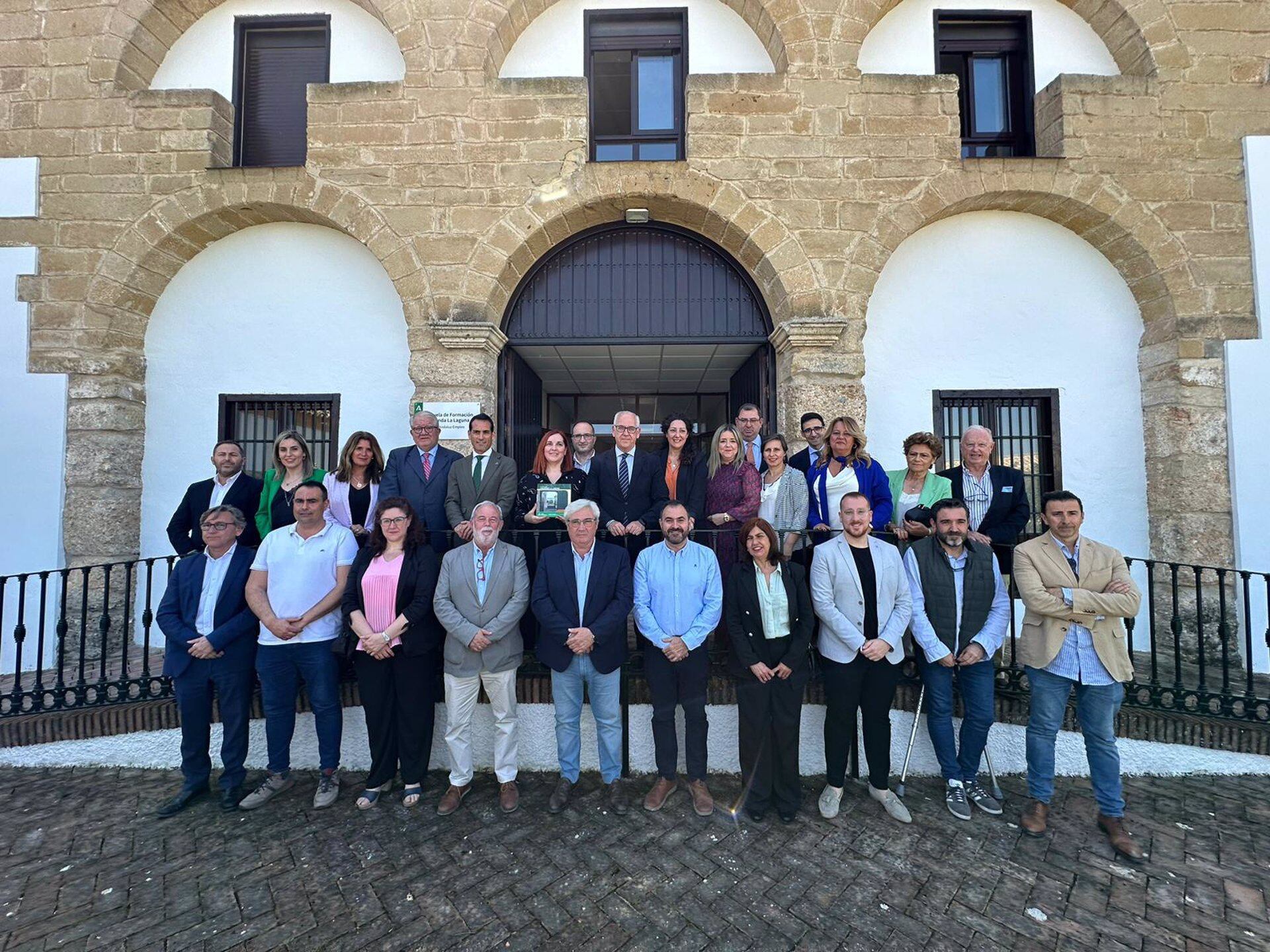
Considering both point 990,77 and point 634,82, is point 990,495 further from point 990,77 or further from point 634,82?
point 634,82

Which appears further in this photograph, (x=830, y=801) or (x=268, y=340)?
(x=268, y=340)

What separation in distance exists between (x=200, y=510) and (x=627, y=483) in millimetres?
3144

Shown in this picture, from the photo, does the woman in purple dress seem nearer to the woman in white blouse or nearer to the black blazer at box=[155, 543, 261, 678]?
the woman in white blouse

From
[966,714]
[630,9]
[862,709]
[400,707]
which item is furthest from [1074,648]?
[630,9]

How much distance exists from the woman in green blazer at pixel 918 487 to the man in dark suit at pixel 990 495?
167 millimetres

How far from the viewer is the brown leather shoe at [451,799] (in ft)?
11.4

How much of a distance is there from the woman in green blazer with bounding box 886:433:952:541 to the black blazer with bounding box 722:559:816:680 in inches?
38.9

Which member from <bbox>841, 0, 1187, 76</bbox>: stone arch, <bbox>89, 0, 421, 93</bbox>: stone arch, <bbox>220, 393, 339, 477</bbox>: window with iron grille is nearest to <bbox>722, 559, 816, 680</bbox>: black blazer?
<bbox>220, 393, 339, 477</bbox>: window with iron grille

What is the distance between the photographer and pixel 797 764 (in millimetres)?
3404

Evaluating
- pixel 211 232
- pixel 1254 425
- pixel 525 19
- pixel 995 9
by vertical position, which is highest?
pixel 995 9

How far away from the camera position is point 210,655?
3.58m

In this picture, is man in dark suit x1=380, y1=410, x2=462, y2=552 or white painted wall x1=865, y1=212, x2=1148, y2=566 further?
white painted wall x1=865, y1=212, x2=1148, y2=566

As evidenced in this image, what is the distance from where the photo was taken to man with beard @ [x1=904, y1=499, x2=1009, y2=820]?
138 inches

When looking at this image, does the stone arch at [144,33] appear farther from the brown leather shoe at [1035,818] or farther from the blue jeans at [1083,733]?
the brown leather shoe at [1035,818]
